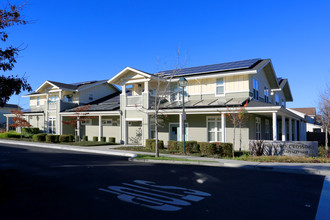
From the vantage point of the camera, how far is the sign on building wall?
570 inches

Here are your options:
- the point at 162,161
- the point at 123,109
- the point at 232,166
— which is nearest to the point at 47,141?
the point at 123,109

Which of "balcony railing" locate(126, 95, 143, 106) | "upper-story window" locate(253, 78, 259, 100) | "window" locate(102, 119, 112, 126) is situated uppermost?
Result: "upper-story window" locate(253, 78, 259, 100)

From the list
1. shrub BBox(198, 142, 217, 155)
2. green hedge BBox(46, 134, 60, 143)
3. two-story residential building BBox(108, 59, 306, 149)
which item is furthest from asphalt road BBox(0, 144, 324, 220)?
green hedge BBox(46, 134, 60, 143)

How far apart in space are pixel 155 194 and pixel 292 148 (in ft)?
36.7

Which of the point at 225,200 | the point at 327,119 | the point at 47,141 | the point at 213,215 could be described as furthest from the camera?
the point at 47,141

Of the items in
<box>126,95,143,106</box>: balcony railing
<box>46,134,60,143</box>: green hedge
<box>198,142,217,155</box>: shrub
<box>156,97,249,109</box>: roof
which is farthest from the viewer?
<box>46,134,60,143</box>: green hedge

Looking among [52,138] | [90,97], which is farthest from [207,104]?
[90,97]

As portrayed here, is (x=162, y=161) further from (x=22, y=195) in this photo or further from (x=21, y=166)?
(x=22, y=195)

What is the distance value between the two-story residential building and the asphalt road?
8.36 m

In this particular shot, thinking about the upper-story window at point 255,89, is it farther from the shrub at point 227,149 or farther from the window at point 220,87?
the shrub at point 227,149

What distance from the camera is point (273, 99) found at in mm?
27562

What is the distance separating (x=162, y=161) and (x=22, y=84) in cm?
765

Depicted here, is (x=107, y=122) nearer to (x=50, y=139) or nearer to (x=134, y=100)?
(x=134, y=100)

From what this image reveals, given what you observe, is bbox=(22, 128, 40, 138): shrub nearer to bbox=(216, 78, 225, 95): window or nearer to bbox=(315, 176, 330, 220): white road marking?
bbox=(216, 78, 225, 95): window
